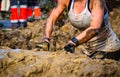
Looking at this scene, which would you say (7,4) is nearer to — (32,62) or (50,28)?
(50,28)

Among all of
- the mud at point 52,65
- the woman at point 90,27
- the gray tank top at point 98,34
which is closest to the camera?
the mud at point 52,65

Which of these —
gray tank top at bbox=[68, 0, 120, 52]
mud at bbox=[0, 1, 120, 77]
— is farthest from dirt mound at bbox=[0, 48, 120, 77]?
gray tank top at bbox=[68, 0, 120, 52]

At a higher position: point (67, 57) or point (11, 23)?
point (67, 57)

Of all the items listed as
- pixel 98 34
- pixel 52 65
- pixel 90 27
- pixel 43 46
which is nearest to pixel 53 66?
pixel 52 65

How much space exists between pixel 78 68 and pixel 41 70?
1.16ft

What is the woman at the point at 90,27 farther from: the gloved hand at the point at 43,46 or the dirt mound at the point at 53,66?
the dirt mound at the point at 53,66

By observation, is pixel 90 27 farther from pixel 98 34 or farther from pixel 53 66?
pixel 53 66

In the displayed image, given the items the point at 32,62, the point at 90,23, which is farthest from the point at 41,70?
the point at 90,23

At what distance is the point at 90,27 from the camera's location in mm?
4539

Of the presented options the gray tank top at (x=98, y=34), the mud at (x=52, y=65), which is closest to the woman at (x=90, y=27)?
the gray tank top at (x=98, y=34)

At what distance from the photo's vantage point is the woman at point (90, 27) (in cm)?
448

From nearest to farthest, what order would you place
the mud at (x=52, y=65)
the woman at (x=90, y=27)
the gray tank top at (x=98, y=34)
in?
the mud at (x=52, y=65) → the woman at (x=90, y=27) → the gray tank top at (x=98, y=34)

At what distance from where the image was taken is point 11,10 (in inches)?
403

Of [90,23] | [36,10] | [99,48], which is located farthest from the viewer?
[36,10]
